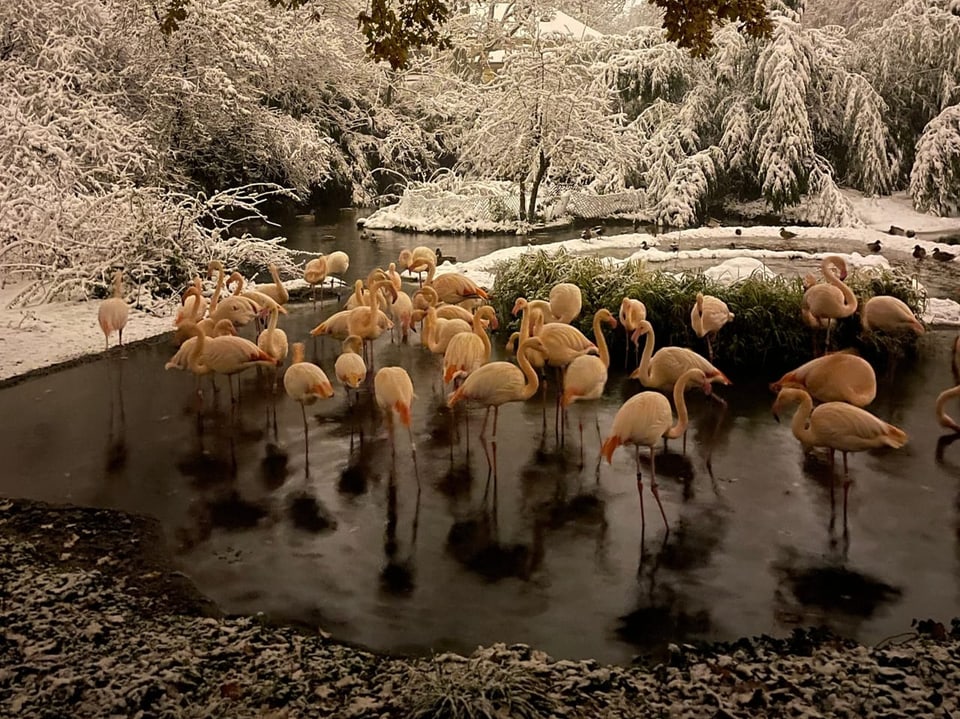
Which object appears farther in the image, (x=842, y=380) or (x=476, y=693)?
(x=842, y=380)

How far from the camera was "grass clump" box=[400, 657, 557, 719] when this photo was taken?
3.01 metres

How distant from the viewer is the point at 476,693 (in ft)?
10.1

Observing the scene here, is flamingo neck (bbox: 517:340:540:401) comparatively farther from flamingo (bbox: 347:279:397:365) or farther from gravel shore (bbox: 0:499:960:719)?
gravel shore (bbox: 0:499:960:719)

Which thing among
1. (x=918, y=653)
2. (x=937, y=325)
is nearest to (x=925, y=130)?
(x=937, y=325)

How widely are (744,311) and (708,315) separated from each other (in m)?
0.82

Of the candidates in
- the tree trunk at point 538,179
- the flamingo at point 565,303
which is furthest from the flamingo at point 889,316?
the tree trunk at point 538,179

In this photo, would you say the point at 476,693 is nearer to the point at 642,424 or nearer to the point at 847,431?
the point at 642,424

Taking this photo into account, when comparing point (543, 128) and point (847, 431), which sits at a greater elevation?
point (543, 128)

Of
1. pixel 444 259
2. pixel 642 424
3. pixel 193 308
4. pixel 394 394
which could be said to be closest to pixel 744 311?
pixel 642 424

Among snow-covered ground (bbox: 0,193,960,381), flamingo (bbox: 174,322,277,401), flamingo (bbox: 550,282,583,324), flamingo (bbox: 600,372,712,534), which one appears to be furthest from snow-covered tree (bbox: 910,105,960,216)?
flamingo (bbox: 174,322,277,401)

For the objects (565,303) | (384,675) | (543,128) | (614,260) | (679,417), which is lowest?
(384,675)

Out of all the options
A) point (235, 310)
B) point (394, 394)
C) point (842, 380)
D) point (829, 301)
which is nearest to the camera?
point (394, 394)

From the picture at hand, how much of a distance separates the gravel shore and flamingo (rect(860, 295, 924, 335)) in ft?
12.6

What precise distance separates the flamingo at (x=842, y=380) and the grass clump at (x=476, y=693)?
2.95 metres
